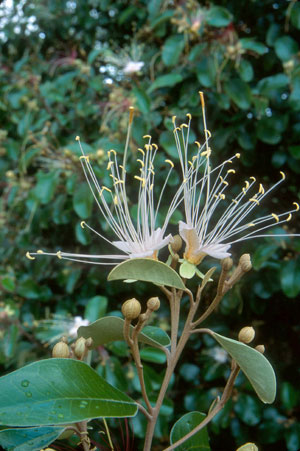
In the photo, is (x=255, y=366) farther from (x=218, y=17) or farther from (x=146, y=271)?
(x=218, y=17)

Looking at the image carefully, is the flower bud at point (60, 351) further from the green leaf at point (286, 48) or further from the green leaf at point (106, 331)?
the green leaf at point (286, 48)

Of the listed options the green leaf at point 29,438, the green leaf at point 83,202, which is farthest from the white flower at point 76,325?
the green leaf at point 29,438

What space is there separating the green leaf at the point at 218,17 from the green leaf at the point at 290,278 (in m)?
0.75

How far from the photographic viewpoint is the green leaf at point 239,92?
5.04 ft

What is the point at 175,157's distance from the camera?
1.48m

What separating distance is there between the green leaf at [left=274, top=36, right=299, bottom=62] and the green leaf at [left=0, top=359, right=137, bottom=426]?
1281 mm

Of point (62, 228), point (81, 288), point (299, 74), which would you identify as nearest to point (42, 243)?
point (62, 228)

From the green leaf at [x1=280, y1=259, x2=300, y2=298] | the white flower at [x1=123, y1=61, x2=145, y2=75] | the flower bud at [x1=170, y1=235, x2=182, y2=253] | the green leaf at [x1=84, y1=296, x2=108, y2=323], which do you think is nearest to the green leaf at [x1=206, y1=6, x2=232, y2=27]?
the white flower at [x1=123, y1=61, x2=145, y2=75]

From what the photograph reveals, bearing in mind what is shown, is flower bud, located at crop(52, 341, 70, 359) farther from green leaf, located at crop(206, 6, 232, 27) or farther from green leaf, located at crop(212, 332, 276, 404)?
green leaf, located at crop(206, 6, 232, 27)

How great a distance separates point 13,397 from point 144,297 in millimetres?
1233

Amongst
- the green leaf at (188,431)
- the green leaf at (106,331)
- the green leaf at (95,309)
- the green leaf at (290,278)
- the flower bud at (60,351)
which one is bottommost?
the green leaf at (95,309)

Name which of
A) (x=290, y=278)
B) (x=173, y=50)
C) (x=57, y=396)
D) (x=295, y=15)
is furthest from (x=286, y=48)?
(x=57, y=396)

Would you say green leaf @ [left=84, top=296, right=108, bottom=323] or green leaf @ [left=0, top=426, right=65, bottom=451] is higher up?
green leaf @ [left=0, top=426, right=65, bottom=451]

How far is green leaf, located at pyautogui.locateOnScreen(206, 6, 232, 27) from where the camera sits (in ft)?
5.08
